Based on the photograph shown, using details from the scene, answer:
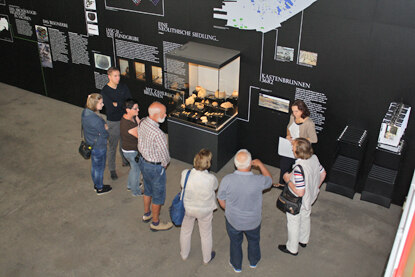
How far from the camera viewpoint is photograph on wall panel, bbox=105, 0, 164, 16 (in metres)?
6.95

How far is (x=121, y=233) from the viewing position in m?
5.62

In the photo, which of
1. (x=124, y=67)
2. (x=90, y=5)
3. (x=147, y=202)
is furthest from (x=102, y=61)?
(x=147, y=202)

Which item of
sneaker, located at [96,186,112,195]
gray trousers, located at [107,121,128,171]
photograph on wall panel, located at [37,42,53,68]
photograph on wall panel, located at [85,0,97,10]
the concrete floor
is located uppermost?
photograph on wall panel, located at [85,0,97,10]

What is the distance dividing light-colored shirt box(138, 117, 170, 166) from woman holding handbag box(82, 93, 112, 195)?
31.6 inches

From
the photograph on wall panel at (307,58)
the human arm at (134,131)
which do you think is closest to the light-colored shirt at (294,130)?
the photograph on wall panel at (307,58)

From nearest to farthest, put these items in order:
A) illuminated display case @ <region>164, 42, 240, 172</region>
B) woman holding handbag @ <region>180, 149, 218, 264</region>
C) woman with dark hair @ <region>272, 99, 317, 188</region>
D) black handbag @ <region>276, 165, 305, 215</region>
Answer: woman holding handbag @ <region>180, 149, 218, 264</region> < black handbag @ <region>276, 165, 305, 215</region> < woman with dark hair @ <region>272, 99, 317, 188</region> < illuminated display case @ <region>164, 42, 240, 172</region>

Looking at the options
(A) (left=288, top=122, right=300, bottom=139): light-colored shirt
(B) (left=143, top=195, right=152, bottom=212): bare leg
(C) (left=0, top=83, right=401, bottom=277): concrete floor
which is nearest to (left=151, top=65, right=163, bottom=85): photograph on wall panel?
(C) (left=0, top=83, right=401, bottom=277): concrete floor

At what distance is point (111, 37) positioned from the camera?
305 inches

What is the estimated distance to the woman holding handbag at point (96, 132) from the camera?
558cm

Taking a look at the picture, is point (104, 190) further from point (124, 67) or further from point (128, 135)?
point (124, 67)

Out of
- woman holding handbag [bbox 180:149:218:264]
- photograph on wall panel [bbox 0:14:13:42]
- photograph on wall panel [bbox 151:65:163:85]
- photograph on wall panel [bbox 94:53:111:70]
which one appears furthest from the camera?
photograph on wall panel [bbox 0:14:13:42]

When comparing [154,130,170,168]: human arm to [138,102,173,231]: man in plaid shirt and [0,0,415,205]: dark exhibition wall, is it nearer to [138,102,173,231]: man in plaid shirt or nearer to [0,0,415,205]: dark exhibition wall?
[138,102,173,231]: man in plaid shirt

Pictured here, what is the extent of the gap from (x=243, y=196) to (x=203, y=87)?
325cm

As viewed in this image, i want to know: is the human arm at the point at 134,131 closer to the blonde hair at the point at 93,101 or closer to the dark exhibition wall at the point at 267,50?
the blonde hair at the point at 93,101
